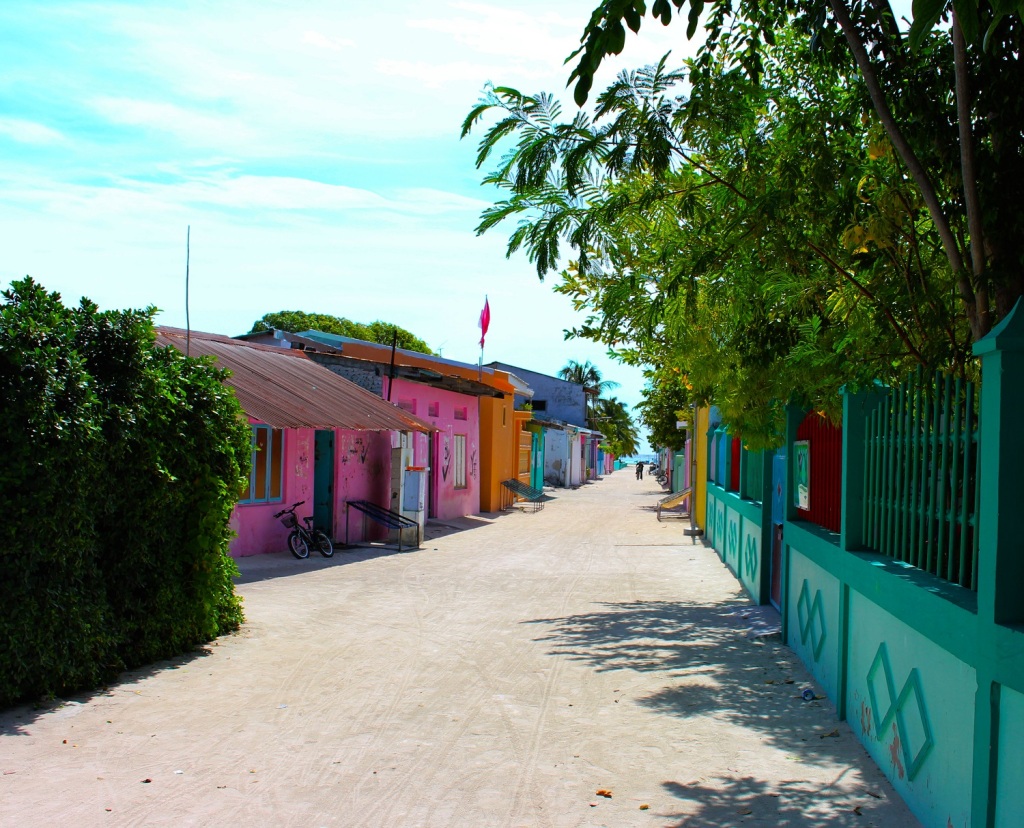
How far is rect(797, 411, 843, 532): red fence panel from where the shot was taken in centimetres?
734

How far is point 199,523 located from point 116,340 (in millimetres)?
1702

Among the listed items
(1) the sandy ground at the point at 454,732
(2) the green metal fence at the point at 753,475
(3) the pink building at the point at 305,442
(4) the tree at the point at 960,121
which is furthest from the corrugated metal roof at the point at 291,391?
(4) the tree at the point at 960,121

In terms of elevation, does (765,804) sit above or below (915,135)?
below

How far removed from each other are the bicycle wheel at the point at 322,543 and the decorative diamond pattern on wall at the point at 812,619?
942 cm

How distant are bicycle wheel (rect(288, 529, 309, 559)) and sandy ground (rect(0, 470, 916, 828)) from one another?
422 cm

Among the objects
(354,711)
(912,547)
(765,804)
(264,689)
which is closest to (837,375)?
(912,547)

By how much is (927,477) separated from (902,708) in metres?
1.25

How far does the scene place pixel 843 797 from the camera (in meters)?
4.99

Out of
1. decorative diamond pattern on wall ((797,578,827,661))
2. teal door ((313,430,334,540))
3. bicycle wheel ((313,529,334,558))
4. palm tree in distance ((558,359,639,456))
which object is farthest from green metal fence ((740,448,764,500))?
palm tree in distance ((558,359,639,456))


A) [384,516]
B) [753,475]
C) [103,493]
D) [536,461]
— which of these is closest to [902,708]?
[103,493]

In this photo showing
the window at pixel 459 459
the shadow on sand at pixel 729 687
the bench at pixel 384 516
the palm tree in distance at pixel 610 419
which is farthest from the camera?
the palm tree in distance at pixel 610 419

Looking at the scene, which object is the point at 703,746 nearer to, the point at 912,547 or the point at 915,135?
the point at 912,547

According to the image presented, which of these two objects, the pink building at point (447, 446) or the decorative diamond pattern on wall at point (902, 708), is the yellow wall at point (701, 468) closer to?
the pink building at point (447, 446)

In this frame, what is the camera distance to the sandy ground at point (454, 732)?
477 cm
